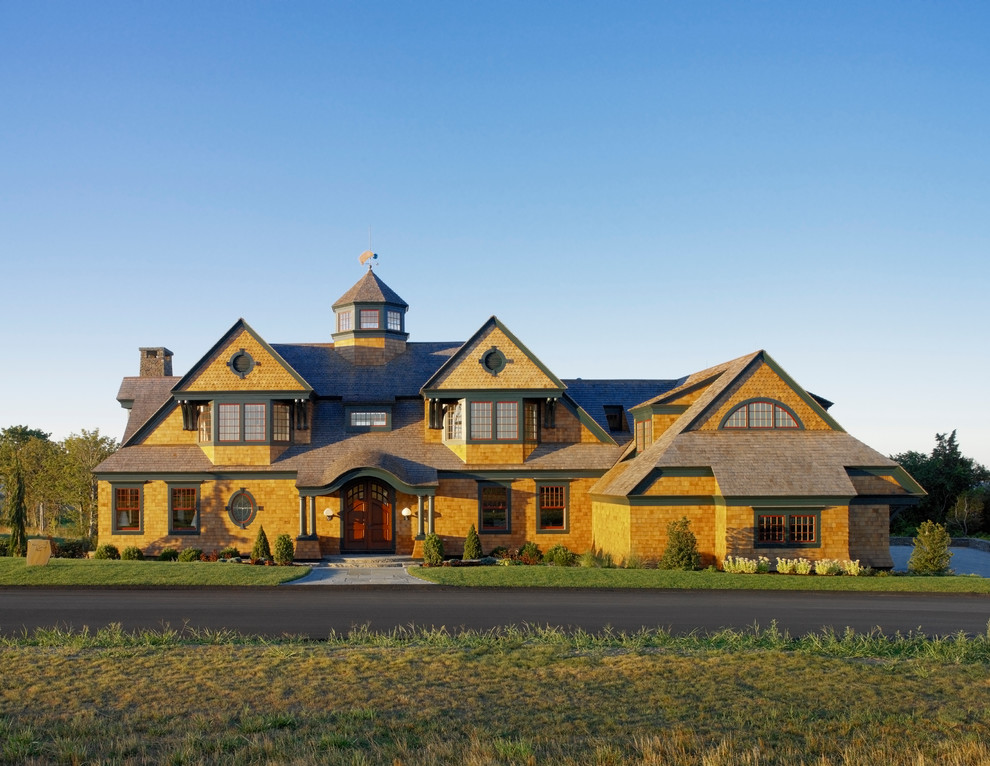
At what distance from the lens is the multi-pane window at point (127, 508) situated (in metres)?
33.2

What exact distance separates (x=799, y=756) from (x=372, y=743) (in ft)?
15.8

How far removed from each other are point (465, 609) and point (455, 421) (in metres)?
15.4

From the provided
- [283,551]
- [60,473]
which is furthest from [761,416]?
[60,473]

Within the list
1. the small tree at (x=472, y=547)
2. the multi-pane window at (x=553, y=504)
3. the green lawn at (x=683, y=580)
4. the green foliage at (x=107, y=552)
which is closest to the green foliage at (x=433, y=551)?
the small tree at (x=472, y=547)

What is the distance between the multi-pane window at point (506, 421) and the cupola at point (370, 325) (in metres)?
6.21

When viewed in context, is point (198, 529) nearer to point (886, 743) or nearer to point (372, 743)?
point (372, 743)

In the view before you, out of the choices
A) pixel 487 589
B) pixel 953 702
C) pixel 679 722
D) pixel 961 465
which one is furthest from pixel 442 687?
pixel 961 465

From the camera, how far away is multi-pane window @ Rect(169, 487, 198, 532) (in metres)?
33.0

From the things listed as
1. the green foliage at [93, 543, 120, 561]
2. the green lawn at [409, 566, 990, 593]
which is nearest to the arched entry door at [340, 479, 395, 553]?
the green lawn at [409, 566, 990, 593]

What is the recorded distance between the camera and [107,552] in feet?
105

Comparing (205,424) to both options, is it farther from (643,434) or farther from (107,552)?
(643,434)

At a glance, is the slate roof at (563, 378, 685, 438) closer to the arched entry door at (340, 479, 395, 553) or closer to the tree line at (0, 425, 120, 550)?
the arched entry door at (340, 479, 395, 553)

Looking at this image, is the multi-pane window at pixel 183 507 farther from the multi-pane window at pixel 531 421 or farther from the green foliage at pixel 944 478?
the green foliage at pixel 944 478

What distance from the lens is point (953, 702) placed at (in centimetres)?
1176
